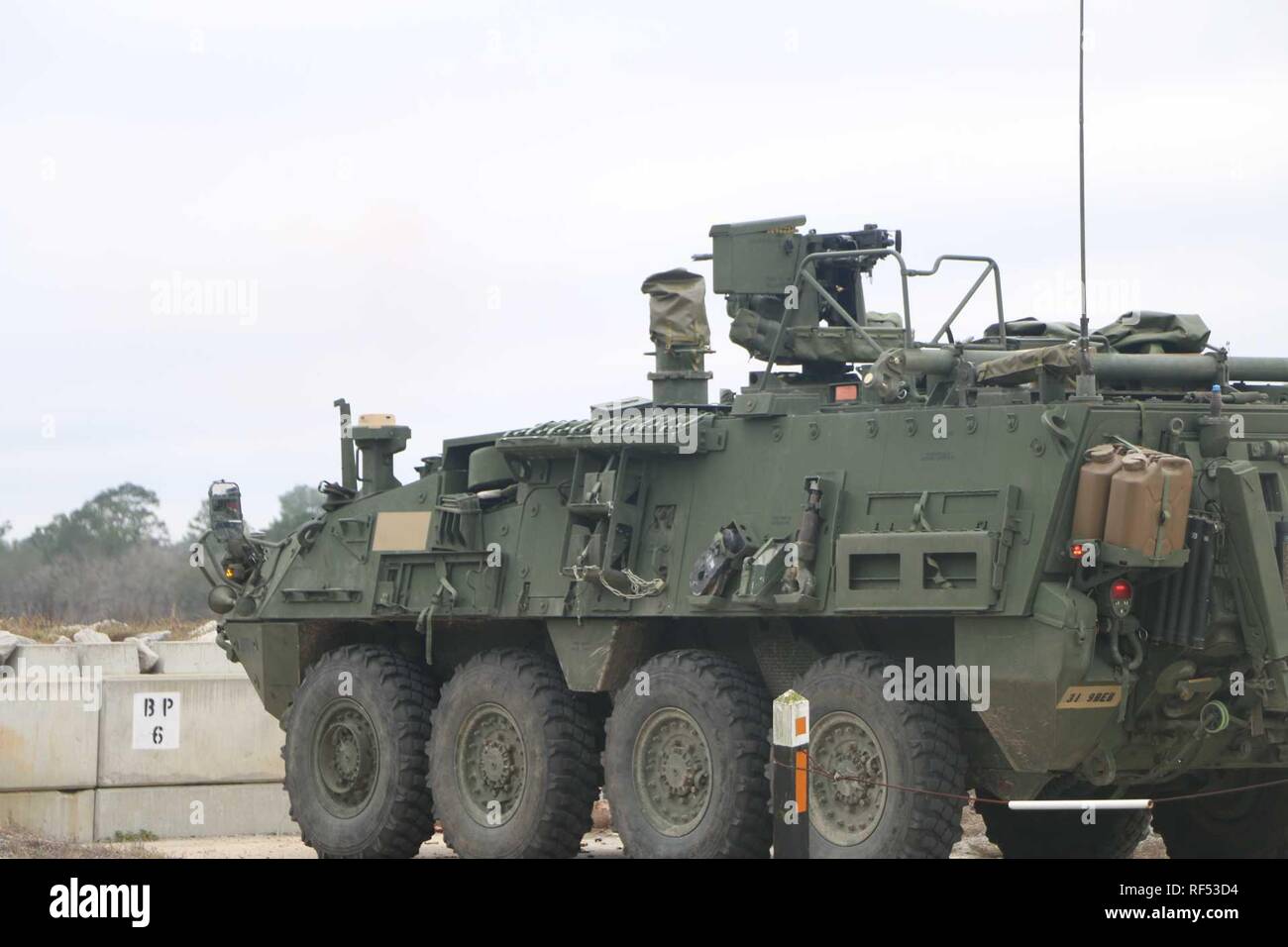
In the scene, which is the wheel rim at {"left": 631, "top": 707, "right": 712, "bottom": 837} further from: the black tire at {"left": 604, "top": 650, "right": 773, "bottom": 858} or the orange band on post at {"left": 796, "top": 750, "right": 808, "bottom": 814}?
the orange band on post at {"left": 796, "top": 750, "right": 808, "bottom": 814}

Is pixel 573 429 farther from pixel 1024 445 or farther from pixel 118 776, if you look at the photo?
pixel 118 776

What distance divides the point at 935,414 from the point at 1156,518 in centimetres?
169

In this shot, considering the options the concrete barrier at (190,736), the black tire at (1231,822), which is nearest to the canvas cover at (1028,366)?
the black tire at (1231,822)

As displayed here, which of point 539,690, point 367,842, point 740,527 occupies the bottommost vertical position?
point 367,842

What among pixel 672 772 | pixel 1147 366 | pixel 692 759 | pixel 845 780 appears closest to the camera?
pixel 845 780

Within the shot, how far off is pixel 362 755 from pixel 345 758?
244 millimetres

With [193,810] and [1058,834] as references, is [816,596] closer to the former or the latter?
[1058,834]

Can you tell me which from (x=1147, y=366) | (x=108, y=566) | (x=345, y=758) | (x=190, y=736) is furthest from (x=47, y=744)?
(x=108, y=566)

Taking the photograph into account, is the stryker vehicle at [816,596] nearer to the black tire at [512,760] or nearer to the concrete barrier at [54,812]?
the black tire at [512,760]

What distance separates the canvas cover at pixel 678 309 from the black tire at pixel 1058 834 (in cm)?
396

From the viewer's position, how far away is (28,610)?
45.6 m

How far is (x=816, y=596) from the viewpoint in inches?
606

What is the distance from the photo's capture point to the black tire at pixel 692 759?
51.8 ft

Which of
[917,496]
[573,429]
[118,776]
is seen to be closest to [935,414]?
[917,496]
